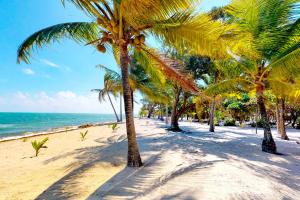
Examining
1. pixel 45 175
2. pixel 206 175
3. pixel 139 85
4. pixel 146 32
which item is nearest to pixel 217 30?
pixel 146 32

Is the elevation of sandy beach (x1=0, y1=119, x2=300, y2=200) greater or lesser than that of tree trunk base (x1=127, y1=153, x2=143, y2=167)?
lesser

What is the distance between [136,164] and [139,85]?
50.6ft

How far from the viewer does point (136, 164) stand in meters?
6.78

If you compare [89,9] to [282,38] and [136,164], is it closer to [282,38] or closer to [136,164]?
[136,164]

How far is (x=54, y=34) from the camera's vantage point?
717 cm

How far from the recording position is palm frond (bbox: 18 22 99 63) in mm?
7062

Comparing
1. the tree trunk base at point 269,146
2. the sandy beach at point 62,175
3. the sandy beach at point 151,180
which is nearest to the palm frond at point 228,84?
the tree trunk base at point 269,146

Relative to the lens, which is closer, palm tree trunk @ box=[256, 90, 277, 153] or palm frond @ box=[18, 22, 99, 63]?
palm frond @ box=[18, 22, 99, 63]

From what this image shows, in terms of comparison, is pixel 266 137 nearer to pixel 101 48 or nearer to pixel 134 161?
pixel 134 161

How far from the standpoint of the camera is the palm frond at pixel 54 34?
706 cm

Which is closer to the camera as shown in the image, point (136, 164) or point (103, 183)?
point (103, 183)

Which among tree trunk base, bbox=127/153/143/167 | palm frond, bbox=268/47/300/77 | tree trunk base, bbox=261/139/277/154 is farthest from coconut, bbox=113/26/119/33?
tree trunk base, bbox=261/139/277/154

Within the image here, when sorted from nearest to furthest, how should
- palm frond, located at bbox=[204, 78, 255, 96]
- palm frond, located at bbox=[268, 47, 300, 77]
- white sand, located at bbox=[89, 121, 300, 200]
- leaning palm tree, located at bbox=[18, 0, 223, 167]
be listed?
white sand, located at bbox=[89, 121, 300, 200] → leaning palm tree, located at bbox=[18, 0, 223, 167] → palm frond, located at bbox=[268, 47, 300, 77] → palm frond, located at bbox=[204, 78, 255, 96]

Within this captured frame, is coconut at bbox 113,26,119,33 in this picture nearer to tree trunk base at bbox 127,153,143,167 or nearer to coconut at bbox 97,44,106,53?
coconut at bbox 97,44,106,53
